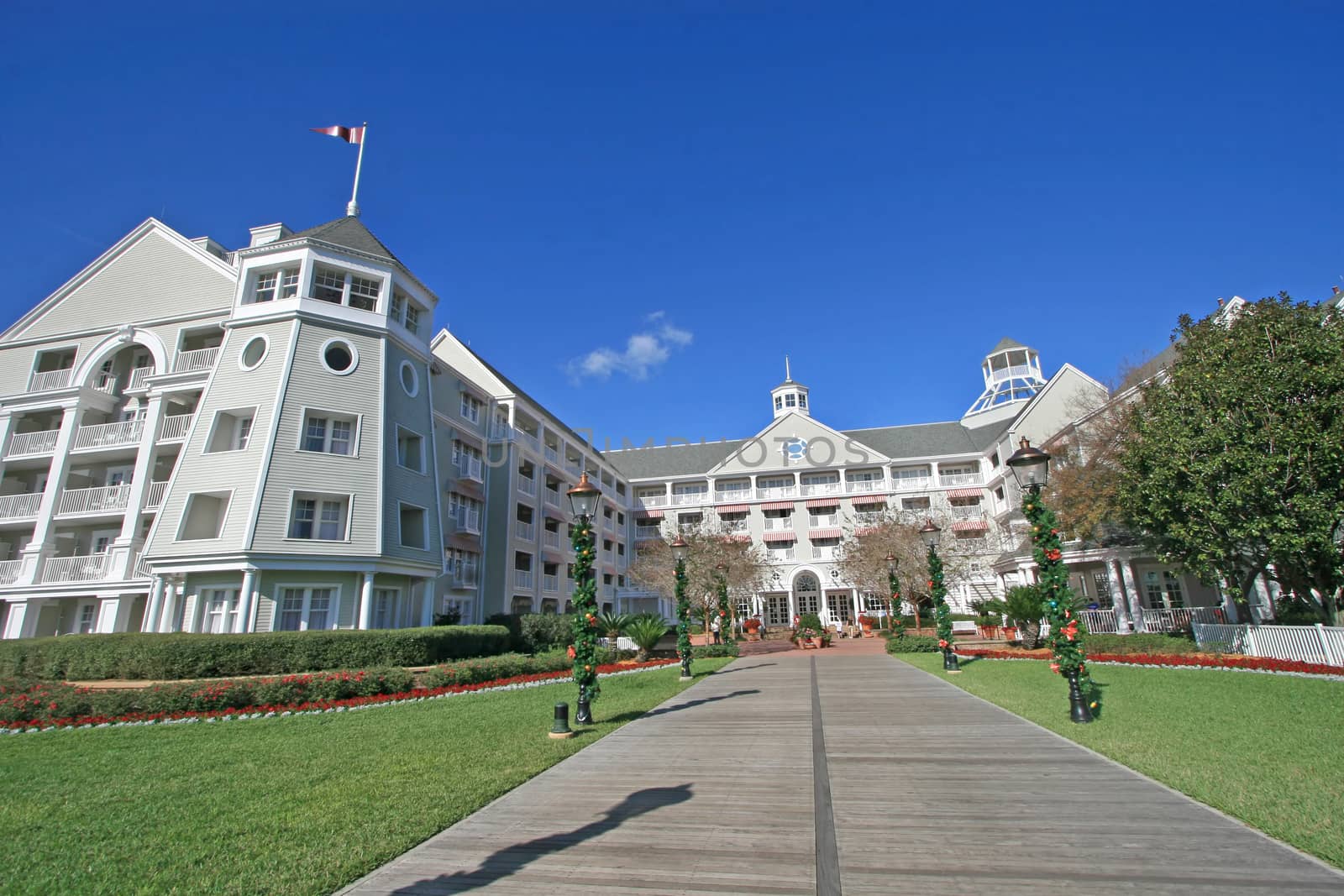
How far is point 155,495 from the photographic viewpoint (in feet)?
80.8

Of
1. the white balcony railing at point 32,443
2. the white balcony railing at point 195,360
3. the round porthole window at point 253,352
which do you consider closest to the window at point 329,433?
the round porthole window at point 253,352

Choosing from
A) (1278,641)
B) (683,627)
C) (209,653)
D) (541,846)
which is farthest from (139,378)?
(1278,641)

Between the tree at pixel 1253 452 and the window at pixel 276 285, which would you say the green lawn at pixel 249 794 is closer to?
the tree at pixel 1253 452

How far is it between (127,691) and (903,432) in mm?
48378

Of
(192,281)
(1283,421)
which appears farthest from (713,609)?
(192,281)

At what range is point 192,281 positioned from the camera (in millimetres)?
27312

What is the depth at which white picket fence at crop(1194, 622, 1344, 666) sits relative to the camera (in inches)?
573

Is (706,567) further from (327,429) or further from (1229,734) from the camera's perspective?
(1229,734)

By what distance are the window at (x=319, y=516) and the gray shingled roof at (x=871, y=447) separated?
30.2 m

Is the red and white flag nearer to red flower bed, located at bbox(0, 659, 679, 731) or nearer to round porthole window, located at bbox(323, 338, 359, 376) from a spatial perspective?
round porthole window, located at bbox(323, 338, 359, 376)

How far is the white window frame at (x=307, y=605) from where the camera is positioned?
20609mm

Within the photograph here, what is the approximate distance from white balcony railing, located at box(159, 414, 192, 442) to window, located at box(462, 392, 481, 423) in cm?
1091

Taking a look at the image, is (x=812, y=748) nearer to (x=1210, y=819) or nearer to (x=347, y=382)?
(x=1210, y=819)

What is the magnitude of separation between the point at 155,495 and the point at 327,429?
8171 millimetres
